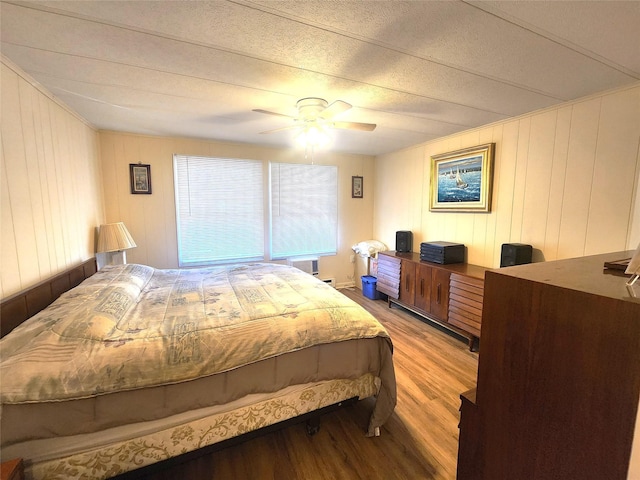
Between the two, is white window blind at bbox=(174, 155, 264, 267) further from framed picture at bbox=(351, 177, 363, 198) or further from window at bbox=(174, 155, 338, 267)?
framed picture at bbox=(351, 177, 363, 198)

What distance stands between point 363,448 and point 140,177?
364cm

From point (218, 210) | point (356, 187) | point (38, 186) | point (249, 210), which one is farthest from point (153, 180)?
point (356, 187)

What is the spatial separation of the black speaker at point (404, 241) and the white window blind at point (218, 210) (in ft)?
6.70

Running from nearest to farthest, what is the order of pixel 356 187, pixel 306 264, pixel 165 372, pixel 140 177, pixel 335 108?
pixel 165 372
pixel 335 108
pixel 140 177
pixel 306 264
pixel 356 187

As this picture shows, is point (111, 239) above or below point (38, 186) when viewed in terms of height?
below

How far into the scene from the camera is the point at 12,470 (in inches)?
39.0

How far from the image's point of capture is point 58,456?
1.17 m

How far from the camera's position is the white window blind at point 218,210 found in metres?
3.60

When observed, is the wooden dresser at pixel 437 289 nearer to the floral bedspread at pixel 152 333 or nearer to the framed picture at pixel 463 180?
the framed picture at pixel 463 180

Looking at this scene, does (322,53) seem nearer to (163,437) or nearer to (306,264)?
(163,437)

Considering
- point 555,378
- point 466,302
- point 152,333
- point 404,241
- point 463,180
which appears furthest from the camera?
point 404,241

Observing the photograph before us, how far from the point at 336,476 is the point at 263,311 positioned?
99 centimetres

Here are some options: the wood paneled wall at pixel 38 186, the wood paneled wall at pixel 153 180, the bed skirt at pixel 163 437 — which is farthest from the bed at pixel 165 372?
the wood paneled wall at pixel 153 180

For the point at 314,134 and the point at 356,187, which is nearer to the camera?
the point at 314,134
